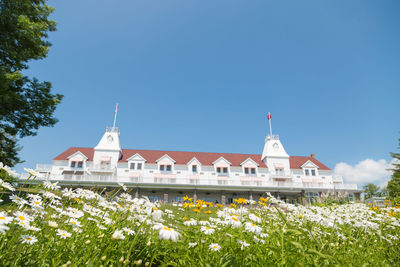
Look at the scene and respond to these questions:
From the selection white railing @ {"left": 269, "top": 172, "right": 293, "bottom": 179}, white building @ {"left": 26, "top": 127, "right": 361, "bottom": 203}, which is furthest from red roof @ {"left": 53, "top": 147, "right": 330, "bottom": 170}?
white railing @ {"left": 269, "top": 172, "right": 293, "bottom": 179}

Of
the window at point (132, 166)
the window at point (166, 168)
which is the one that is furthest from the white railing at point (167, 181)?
the window at point (166, 168)

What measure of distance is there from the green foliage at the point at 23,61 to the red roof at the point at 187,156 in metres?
20.2

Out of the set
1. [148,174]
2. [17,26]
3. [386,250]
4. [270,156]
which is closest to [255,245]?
[386,250]

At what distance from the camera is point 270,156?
35.3m

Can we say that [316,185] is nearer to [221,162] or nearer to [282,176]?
[282,176]

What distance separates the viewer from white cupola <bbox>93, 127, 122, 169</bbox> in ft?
Result: 104

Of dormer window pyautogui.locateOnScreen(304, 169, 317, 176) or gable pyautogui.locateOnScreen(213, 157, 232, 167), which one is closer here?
gable pyautogui.locateOnScreen(213, 157, 232, 167)

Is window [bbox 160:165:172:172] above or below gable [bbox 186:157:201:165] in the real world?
below

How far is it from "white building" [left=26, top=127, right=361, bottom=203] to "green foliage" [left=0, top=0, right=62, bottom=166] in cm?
1633

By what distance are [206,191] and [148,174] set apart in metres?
9.40

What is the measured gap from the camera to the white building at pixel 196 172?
28.8 meters

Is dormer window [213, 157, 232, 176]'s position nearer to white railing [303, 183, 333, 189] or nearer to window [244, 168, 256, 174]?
window [244, 168, 256, 174]

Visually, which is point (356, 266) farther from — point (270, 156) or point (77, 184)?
point (270, 156)

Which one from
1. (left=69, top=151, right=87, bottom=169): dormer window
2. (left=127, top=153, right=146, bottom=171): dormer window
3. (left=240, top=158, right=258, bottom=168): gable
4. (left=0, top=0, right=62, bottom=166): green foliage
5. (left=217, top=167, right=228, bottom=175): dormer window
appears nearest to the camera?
(left=0, top=0, right=62, bottom=166): green foliage
